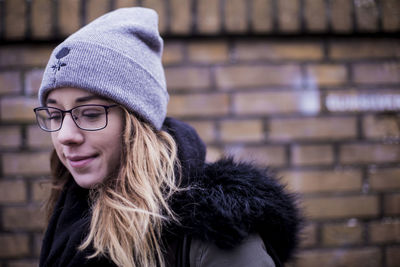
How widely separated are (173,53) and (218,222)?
41.0 inches

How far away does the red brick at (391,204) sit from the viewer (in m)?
1.72

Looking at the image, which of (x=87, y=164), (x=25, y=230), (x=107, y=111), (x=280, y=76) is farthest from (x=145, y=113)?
(x=25, y=230)

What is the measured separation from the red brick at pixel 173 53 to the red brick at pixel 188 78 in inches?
1.6

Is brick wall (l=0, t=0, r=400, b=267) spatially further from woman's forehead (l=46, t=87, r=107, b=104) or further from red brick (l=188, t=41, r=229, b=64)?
woman's forehead (l=46, t=87, r=107, b=104)

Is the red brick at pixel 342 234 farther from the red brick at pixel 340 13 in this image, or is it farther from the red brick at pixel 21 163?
the red brick at pixel 21 163

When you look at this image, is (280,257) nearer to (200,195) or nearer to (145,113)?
(200,195)

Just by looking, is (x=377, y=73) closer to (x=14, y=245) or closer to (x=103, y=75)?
(x=103, y=75)

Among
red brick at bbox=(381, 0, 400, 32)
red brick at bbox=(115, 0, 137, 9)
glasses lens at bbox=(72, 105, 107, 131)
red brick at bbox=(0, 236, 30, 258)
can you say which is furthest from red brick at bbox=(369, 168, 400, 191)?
red brick at bbox=(0, 236, 30, 258)

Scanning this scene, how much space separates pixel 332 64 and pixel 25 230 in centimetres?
193

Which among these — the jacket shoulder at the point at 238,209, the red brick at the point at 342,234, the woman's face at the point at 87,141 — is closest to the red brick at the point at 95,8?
the woman's face at the point at 87,141

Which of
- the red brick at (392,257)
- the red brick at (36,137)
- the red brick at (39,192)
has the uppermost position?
the red brick at (36,137)

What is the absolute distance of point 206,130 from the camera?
1.70 m

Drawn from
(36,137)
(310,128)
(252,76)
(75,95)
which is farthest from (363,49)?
(36,137)

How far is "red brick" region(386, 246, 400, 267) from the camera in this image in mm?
1708
